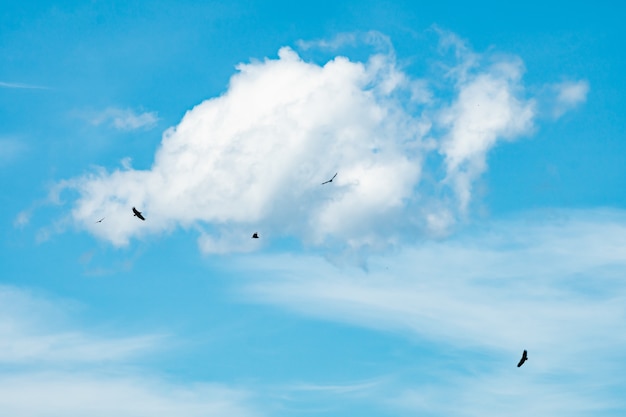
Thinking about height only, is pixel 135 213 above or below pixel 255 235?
below

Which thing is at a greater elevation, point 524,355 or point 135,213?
point 135,213

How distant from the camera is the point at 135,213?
117m

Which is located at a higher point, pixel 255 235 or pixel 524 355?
pixel 255 235

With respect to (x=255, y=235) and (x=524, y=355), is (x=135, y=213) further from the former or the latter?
(x=524, y=355)

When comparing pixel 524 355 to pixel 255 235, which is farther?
pixel 255 235

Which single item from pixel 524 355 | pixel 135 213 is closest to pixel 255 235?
pixel 135 213

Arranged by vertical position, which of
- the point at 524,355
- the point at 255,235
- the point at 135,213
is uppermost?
the point at 255,235

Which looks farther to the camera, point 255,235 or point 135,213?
point 255,235

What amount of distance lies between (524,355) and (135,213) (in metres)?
46.8

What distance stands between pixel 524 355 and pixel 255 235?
138 ft

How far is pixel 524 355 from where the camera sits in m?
116

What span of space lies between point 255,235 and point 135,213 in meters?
26.7
